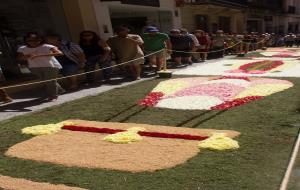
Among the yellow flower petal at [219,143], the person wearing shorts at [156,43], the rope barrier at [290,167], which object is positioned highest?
the person wearing shorts at [156,43]

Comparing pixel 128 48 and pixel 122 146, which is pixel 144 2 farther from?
pixel 122 146

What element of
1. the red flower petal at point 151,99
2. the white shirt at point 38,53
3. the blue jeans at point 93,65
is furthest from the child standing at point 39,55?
the blue jeans at point 93,65

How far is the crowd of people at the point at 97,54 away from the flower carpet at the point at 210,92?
1755 mm

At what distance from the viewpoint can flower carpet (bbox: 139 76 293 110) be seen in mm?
8367

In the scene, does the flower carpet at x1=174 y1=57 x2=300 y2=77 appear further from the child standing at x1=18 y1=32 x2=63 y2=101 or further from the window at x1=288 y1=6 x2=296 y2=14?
the window at x1=288 y1=6 x2=296 y2=14

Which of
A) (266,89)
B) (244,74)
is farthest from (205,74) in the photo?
(266,89)

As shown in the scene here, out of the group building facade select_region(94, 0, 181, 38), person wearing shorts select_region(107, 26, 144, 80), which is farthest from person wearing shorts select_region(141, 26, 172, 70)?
building facade select_region(94, 0, 181, 38)

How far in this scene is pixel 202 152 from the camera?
5.42 m

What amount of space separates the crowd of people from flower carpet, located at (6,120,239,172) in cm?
256

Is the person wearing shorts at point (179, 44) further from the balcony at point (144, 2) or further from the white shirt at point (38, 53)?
the white shirt at point (38, 53)

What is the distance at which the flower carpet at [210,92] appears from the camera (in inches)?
329

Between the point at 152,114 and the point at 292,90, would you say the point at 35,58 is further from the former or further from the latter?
the point at 292,90

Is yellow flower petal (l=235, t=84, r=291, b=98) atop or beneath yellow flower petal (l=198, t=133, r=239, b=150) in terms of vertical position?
beneath

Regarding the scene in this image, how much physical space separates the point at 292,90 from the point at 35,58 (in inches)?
228
